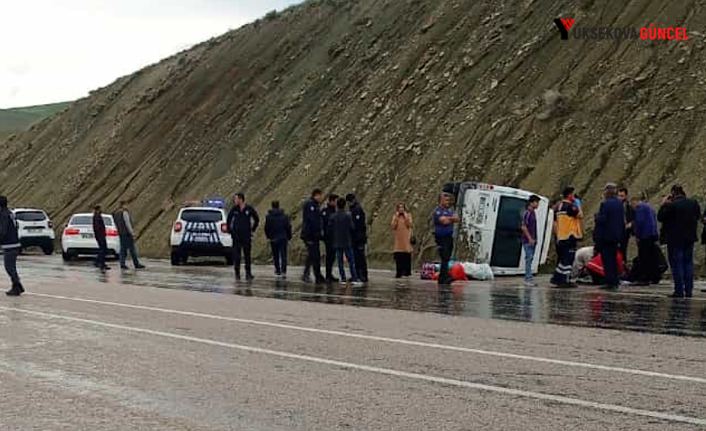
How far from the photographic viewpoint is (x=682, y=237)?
609 inches

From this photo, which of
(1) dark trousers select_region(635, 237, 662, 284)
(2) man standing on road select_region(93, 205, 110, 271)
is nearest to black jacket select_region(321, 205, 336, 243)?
(1) dark trousers select_region(635, 237, 662, 284)

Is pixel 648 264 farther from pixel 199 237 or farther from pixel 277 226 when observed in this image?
pixel 199 237

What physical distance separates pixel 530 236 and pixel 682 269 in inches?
157

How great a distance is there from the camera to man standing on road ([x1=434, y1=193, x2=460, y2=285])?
61.1 ft

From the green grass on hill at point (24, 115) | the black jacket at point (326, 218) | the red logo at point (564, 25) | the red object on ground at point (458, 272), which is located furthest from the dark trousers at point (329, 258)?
the green grass on hill at point (24, 115)

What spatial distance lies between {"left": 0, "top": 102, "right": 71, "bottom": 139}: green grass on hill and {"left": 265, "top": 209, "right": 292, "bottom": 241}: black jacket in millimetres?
107130

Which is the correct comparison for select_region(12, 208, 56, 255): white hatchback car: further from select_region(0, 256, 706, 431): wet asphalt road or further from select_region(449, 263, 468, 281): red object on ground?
select_region(0, 256, 706, 431): wet asphalt road

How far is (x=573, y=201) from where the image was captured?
18.5 m

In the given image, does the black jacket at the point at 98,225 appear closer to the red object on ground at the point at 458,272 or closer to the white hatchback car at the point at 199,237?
the white hatchback car at the point at 199,237

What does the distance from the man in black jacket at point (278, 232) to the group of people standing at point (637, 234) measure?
585 centimetres

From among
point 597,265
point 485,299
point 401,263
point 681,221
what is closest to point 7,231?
point 485,299

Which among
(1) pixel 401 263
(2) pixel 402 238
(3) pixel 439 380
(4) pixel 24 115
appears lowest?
(3) pixel 439 380

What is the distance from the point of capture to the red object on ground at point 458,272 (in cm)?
2017

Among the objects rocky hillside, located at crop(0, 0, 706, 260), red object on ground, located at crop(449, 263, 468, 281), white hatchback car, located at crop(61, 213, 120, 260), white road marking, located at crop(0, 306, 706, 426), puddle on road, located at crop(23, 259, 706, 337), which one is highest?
rocky hillside, located at crop(0, 0, 706, 260)
